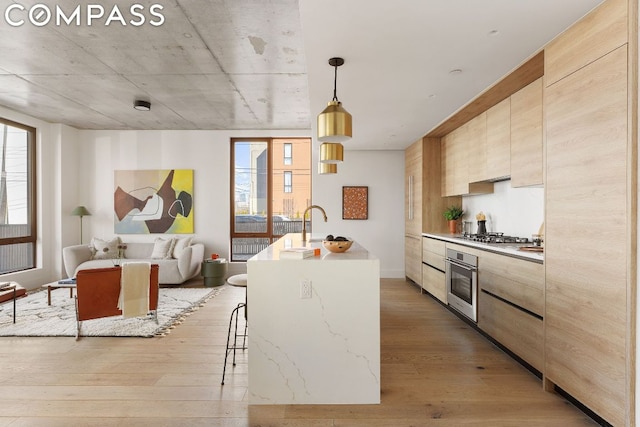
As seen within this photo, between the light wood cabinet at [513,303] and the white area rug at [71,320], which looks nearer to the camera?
the light wood cabinet at [513,303]

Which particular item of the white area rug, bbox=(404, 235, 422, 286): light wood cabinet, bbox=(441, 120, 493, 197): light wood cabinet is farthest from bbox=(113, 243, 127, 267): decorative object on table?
bbox=(441, 120, 493, 197): light wood cabinet

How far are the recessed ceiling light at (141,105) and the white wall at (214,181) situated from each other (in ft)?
5.24

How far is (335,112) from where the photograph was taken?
2469mm

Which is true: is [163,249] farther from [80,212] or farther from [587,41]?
[587,41]

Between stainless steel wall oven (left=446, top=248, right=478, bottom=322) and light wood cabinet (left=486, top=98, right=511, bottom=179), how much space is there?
910 mm

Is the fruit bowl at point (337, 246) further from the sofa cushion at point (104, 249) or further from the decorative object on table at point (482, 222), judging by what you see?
the sofa cushion at point (104, 249)

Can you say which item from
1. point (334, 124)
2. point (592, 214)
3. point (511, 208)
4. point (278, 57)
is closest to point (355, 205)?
point (511, 208)

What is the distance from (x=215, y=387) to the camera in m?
2.63

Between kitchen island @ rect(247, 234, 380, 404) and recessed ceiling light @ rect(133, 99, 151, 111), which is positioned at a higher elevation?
recessed ceiling light @ rect(133, 99, 151, 111)

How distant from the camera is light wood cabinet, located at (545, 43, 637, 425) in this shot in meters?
1.91

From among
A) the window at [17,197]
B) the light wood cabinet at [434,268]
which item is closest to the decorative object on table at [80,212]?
the window at [17,197]

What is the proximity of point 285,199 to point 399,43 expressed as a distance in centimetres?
479

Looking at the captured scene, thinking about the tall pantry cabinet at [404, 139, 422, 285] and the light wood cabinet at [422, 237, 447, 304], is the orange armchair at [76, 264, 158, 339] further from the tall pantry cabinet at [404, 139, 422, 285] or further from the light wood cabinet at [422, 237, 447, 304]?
the tall pantry cabinet at [404, 139, 422, 285]

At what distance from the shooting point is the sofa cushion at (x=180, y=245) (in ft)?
20.5
